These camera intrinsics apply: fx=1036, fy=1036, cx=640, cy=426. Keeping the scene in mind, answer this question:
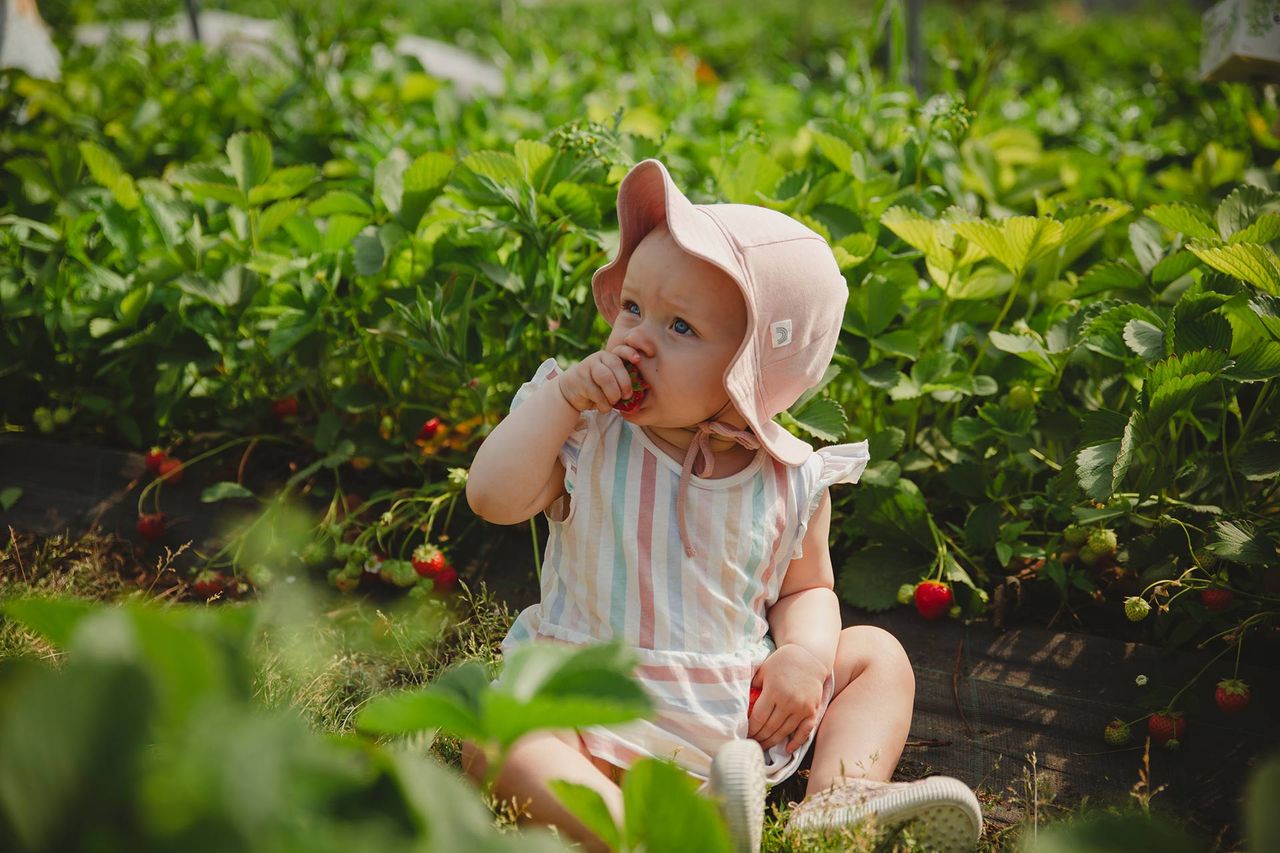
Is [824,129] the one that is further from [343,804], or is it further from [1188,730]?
[343,804]

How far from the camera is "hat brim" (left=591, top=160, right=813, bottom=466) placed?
1314 millimetres

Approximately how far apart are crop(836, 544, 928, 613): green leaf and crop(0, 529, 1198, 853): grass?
0.34 metres

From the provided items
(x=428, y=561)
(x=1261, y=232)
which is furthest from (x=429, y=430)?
(x=1261, y=232)

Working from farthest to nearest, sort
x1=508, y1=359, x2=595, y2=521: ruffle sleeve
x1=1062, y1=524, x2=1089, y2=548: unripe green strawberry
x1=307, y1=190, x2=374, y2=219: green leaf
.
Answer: x1=307, y1=190, x2=374, y2=219: green leaf → x1=1062, y1=524, x2=1089, y2=548: unripe green strawberry → x1=508, y1=359, x2=595, y2=521: ruffle sleeve

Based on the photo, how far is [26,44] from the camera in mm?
3598

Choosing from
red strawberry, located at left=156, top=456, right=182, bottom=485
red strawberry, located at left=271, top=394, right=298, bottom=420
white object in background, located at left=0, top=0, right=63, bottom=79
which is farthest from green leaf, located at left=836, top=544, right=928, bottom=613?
white object in background, located at left=0, top=0, right=63, bottom=79

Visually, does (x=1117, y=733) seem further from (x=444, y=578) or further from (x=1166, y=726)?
(x=444, y=578)

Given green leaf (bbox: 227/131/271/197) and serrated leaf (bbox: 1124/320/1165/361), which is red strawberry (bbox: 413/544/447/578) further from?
serrated leaf (bbox: 1124/320/1165/361)

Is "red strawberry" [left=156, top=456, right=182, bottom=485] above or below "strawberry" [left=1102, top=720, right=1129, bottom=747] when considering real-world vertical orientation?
above

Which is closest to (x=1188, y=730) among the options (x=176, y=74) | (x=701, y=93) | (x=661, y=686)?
(x=661, y=686)

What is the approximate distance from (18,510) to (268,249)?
78cm

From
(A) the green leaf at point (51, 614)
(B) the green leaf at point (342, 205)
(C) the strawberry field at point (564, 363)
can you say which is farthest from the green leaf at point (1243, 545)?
(B) the green leaf at point (342, 205)

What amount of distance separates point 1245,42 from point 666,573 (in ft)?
6.25

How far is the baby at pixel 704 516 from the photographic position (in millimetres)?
1333
